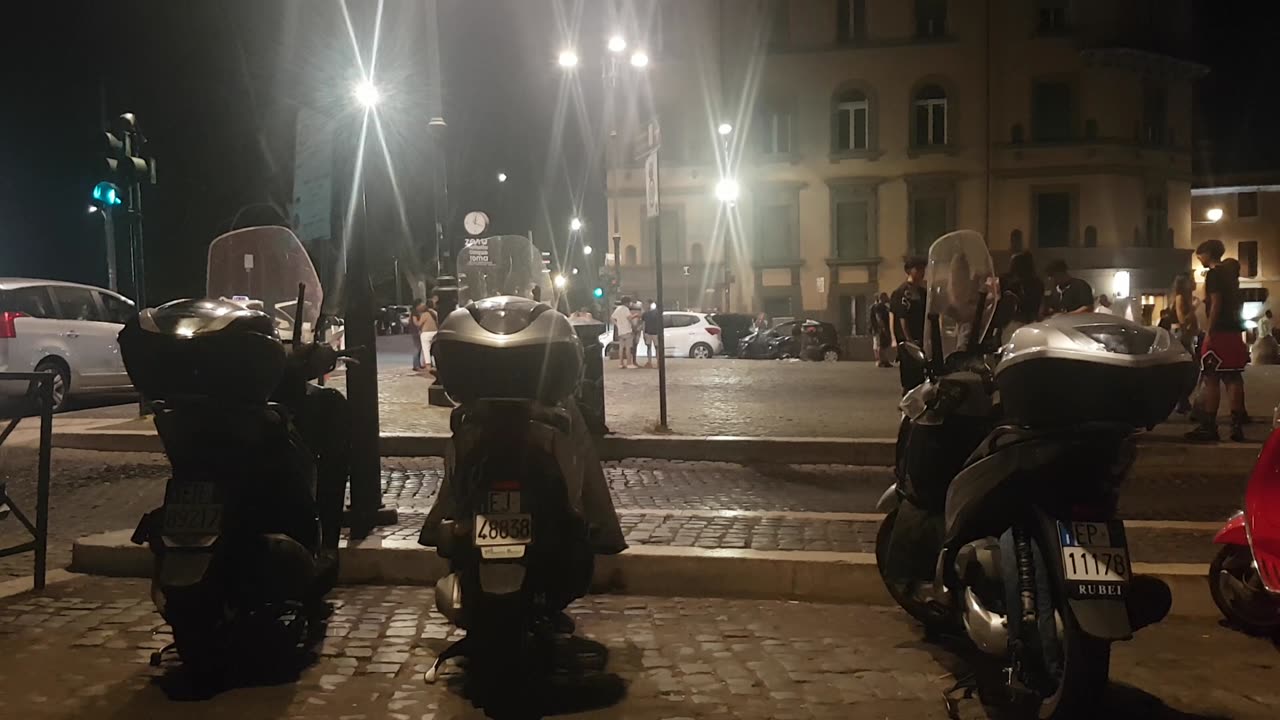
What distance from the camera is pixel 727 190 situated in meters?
38.3

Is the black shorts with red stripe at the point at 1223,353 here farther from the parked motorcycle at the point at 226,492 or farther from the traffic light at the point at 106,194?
the traffic light at the point at 106,194

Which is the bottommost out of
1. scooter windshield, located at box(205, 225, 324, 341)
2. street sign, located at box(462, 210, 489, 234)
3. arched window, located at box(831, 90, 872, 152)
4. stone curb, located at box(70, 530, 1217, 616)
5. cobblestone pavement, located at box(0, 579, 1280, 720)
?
cobblestone pavement, located at box(0, 579, 1280, 720)

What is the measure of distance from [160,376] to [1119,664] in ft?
13.1

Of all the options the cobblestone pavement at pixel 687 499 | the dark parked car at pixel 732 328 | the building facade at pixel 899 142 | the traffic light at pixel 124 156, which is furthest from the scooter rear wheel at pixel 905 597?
the building facade at pixel 899 142

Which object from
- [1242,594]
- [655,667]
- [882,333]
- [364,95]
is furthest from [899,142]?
[655,667]

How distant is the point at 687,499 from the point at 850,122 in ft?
112

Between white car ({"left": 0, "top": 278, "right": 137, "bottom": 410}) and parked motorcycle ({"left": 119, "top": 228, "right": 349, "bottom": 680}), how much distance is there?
32.7 ft

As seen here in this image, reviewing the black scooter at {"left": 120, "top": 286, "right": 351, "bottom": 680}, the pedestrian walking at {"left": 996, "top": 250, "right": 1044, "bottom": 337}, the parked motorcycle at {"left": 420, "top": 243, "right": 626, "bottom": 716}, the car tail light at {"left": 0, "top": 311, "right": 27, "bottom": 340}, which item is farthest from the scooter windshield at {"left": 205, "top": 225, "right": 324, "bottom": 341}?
the car tail light at {"left": 0, "top": 311, "right": 27, "bottom": 340}

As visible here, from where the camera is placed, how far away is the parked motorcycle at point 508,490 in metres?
3.62

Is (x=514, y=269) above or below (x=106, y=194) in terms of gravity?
below

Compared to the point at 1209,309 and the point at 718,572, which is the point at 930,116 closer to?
the point at 1209,309

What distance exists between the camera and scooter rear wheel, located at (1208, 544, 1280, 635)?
4602 millimetres

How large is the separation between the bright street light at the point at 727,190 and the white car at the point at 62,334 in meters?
26.6

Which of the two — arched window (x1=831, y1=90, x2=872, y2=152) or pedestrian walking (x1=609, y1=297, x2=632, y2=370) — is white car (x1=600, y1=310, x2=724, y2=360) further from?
arched window (x1=831, y1=90, x2=872, y2=152)
